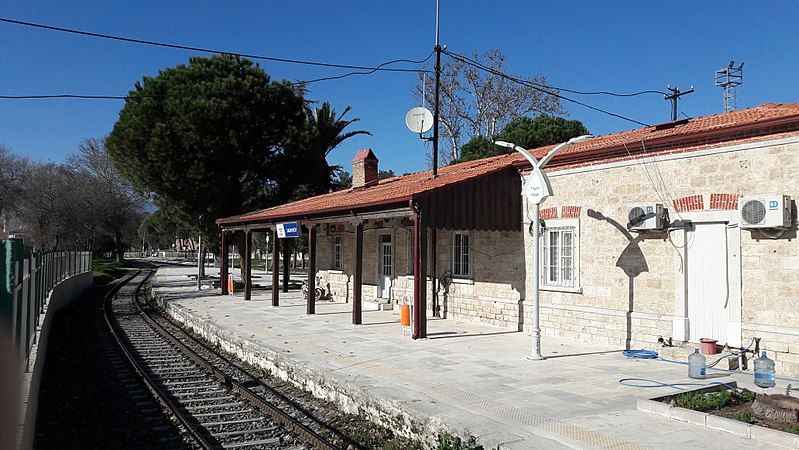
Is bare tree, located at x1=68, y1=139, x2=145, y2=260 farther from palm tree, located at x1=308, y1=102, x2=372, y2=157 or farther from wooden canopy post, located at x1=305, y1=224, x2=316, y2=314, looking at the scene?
wooden canopy post, located at x1=305, y1=224, x2=316, y2=314

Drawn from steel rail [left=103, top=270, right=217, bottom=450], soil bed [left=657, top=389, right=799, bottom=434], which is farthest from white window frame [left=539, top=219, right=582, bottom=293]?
steel rail [left=103, top=270, right=217, bottom=450]

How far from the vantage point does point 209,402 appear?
8.53 metres

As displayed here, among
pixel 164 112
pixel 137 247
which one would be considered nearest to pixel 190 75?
pixel 164 112

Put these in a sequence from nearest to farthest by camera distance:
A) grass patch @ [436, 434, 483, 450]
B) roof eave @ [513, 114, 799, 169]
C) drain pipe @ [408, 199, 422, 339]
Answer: grass patch @ [436, 434, 483, 450] → roof eave @ [513, 114, 799, 169] → drain pipe @ [408, 199, 422, 339]

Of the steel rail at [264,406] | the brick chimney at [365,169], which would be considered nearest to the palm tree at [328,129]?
the brick chimney at [365,169]

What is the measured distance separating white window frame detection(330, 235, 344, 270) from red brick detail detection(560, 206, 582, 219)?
967 cm

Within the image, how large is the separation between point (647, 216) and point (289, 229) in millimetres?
9621

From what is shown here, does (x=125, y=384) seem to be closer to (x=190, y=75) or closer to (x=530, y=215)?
(x=530, y=215)

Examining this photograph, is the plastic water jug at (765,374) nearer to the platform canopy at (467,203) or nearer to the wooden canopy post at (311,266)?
the platform canopy at (467,203)

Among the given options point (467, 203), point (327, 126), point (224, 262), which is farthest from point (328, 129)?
point (467, 203)

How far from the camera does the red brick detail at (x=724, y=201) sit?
8773 millimetres

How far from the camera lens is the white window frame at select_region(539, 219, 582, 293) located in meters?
11.2

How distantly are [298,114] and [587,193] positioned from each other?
21329mm

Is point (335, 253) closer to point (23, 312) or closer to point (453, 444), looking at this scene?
point (23, 312)
